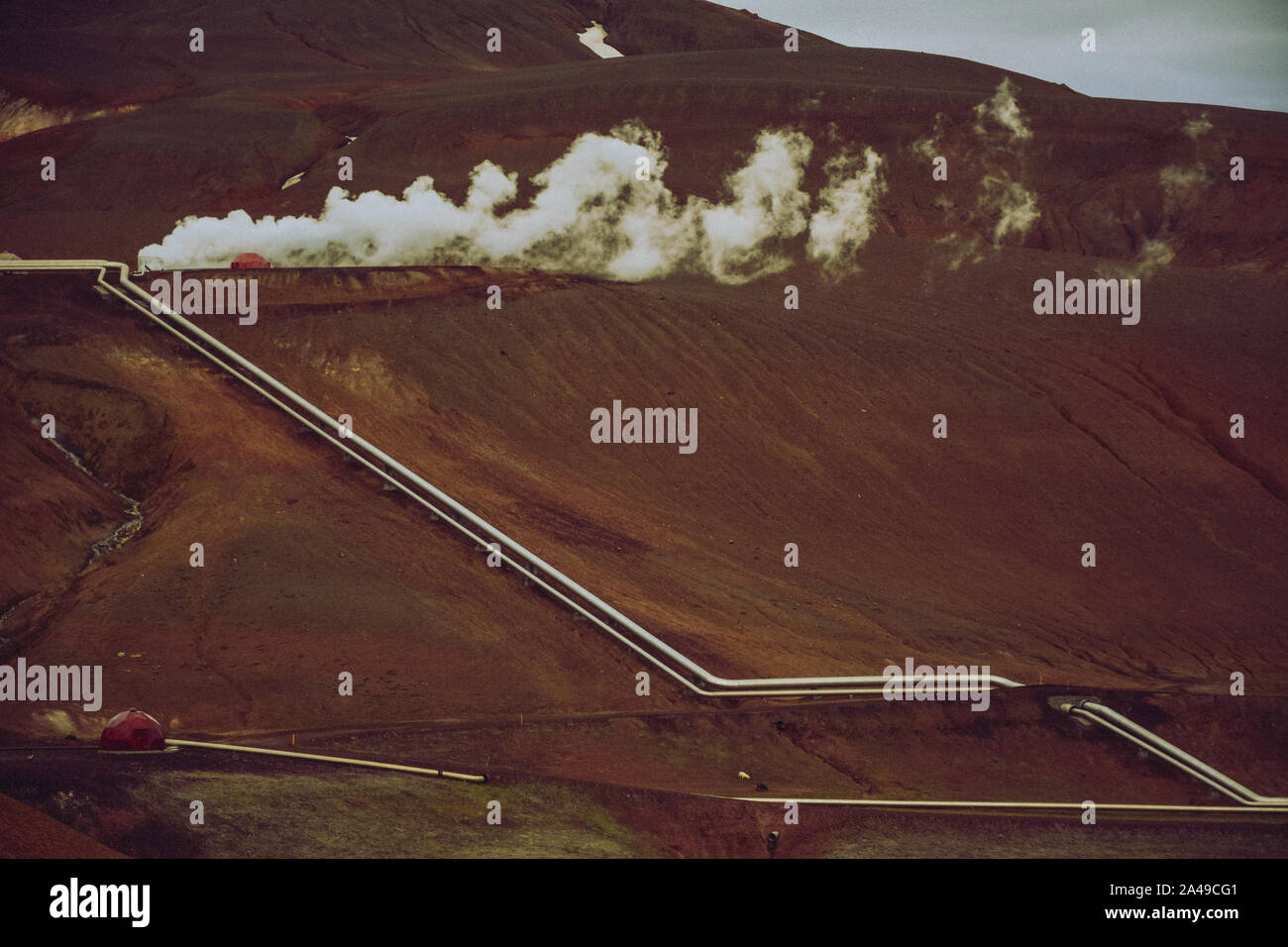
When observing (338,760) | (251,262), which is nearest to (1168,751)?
(338,760)

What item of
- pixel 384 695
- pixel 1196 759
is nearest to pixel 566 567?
pixel 384 695

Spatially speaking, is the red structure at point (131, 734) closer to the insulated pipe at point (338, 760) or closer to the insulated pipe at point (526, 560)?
the insulated pipe at point (338, 760)

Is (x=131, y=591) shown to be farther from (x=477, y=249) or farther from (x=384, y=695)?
(x=477, y=249)

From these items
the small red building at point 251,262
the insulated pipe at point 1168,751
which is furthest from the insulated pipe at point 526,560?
the small red building at point 251,262

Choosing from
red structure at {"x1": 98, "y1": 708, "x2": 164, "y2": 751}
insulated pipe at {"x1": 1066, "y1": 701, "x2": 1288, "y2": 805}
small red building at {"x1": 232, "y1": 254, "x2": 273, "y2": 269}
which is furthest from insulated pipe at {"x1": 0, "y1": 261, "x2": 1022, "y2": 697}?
red structure at {"x1": 98, "y1": 708, "x2": 164, "y2": 751}

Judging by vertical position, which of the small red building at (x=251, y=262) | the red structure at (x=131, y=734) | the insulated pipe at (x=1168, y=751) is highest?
the small red building at (x=251, y=262)

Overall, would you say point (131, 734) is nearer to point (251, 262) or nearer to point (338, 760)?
point (338, 760)
